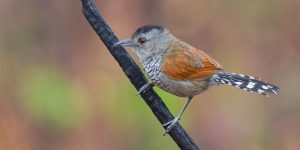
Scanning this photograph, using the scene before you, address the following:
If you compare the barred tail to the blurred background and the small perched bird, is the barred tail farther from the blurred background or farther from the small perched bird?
the blurred background

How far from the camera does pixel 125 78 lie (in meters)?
7.04

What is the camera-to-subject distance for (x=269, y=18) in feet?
26.8

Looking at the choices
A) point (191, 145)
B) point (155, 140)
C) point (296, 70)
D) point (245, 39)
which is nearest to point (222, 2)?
point (245, 39)

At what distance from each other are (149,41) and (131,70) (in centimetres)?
145

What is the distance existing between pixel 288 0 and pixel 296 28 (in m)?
0.31

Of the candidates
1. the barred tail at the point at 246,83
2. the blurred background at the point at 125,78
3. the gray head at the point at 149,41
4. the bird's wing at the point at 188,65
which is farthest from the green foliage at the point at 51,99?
the barred tail at the point at 246,83

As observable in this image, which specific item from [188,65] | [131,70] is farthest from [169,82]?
[131,70]

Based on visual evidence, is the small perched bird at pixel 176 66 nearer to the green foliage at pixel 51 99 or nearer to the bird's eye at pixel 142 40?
the bird's eye at pixel 142 40

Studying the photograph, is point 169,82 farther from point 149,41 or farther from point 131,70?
point 131,70

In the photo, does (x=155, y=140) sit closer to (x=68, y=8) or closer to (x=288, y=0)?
(x=68, y=8)

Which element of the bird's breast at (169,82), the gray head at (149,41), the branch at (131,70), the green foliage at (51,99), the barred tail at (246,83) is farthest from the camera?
the green foliage at (51,99)

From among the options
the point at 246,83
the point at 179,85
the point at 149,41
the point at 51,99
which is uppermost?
the point at 51,99

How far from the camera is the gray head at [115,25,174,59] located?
497 cm

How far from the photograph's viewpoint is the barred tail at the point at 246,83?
14.3ft
